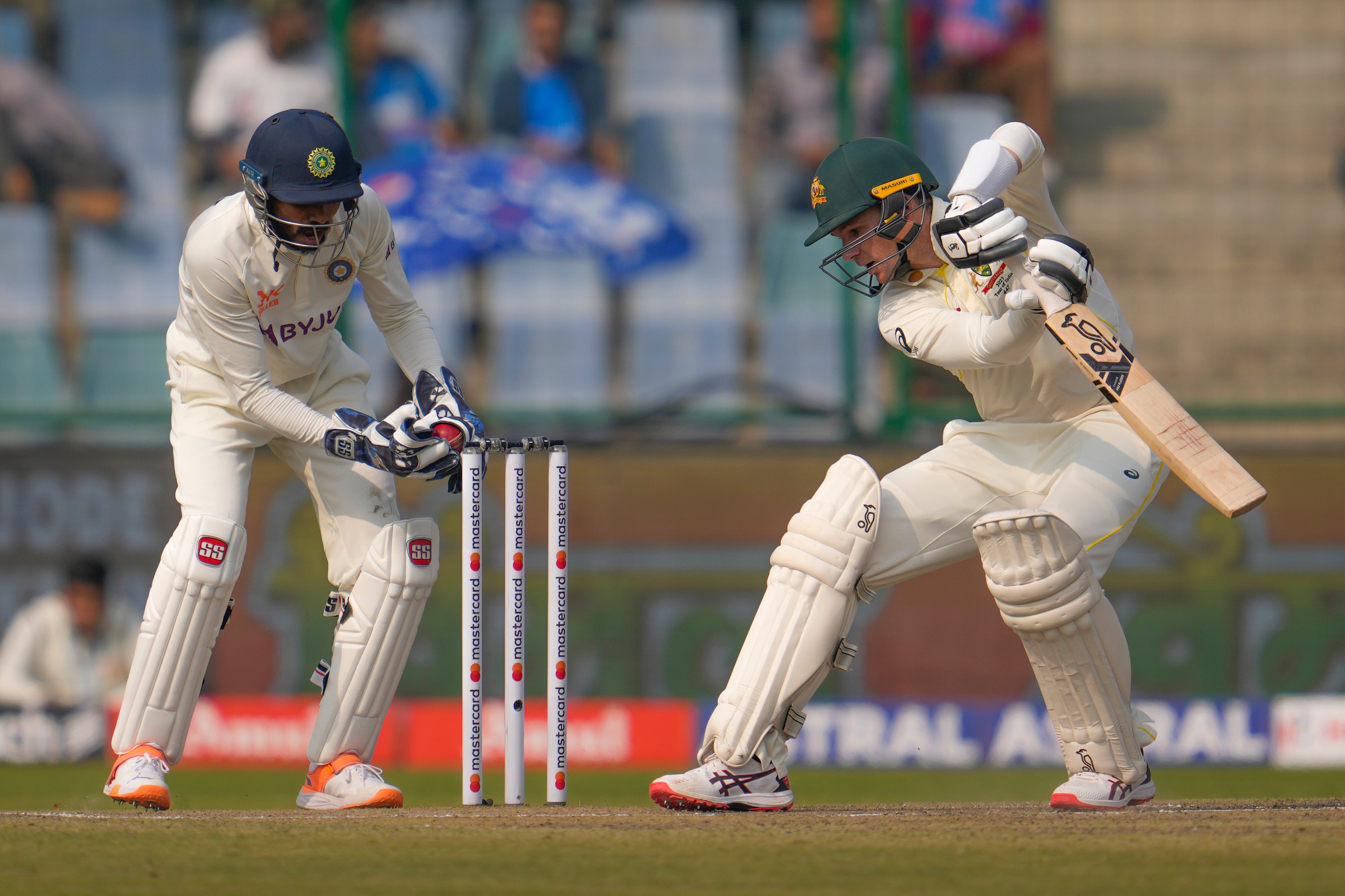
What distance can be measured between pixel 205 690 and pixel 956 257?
16.2 feet

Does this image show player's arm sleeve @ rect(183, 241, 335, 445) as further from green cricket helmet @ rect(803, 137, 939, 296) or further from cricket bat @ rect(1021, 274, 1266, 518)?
cricket bat @ rect(1021, 274, 1266, 518)

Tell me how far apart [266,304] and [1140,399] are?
1884mm

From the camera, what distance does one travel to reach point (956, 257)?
337 cm

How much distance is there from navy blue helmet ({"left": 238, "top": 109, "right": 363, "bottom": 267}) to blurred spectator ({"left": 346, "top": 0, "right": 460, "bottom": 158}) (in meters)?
4.21

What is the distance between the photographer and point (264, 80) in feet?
25.9

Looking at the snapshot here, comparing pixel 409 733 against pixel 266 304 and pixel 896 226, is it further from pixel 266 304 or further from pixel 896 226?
pixel 896 226

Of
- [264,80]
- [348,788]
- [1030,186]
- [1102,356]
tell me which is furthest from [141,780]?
[264,80]

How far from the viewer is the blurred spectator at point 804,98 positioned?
25.8 feet

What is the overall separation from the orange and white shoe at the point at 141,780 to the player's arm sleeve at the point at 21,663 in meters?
3.67

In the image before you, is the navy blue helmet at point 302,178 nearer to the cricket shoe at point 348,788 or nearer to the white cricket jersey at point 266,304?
the white cricket jersey at point 266,304

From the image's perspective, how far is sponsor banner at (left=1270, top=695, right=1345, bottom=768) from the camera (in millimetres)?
6668

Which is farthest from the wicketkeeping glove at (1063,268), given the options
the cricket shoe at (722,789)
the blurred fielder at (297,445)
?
the blurred fielder at (297,445)

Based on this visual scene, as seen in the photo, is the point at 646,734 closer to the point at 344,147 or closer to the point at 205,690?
the point at 205,690

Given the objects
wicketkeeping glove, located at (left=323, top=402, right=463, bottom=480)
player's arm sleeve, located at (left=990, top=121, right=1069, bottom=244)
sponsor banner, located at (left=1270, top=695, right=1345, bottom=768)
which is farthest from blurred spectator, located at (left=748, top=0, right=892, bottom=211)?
wicketkeeping glove, located at (left=323, top=402, right=463, bottom=480)
